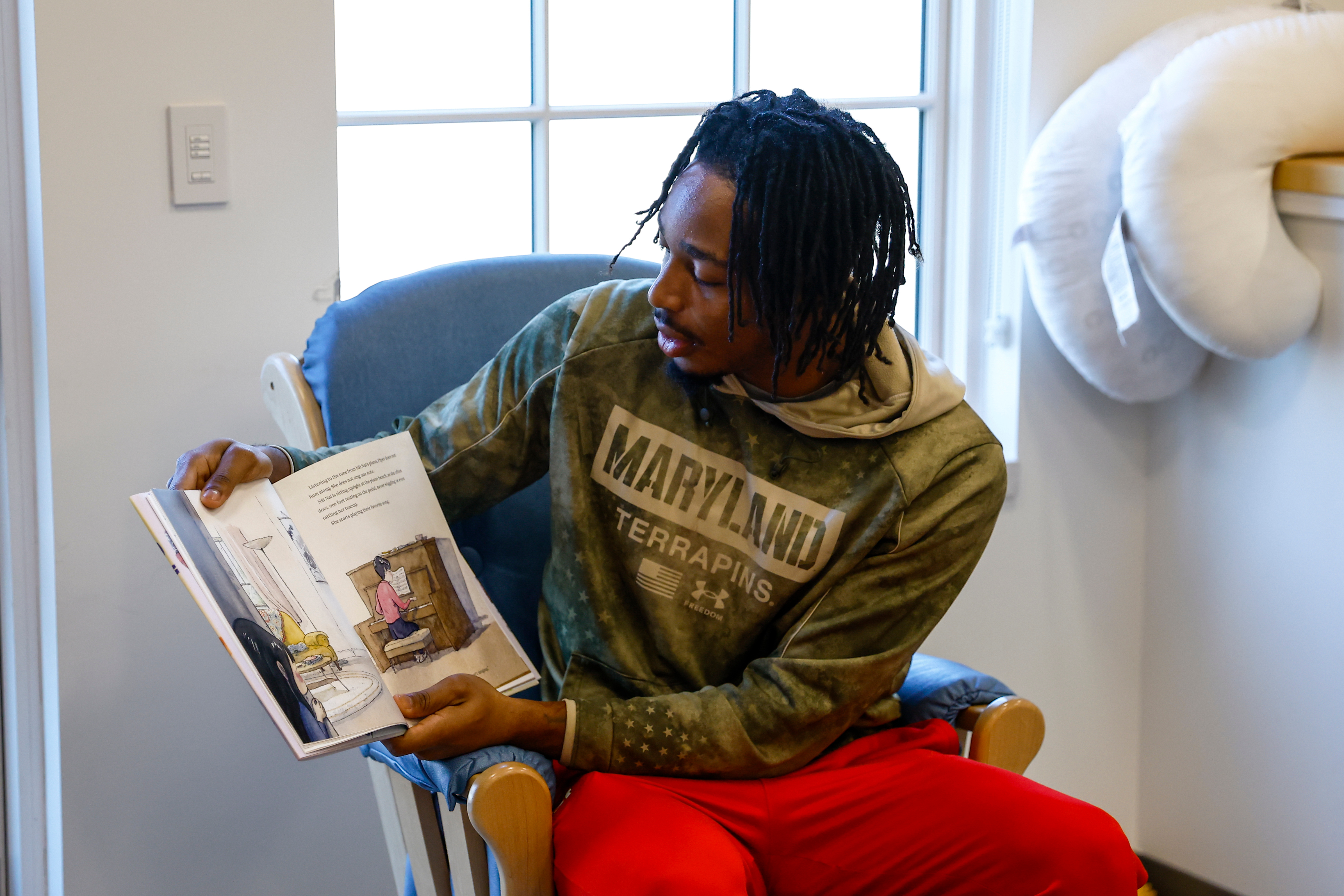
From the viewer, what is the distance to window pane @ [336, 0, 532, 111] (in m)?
1.64

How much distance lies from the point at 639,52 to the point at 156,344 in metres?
0.78

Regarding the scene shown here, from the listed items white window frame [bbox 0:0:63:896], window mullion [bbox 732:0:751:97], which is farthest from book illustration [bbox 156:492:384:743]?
window mullion [bbox 732:0:751:97]

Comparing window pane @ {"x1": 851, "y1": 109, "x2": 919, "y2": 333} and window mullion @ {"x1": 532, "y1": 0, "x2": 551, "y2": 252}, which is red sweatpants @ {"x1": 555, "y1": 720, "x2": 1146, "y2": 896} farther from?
window pane @ {"x1": 851, "y1": 109, "x2": 919, "y2": 333}

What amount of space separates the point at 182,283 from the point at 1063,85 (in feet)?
4.05

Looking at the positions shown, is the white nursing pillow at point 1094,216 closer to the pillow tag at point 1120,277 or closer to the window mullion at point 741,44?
the pillow tag at point 1120,277

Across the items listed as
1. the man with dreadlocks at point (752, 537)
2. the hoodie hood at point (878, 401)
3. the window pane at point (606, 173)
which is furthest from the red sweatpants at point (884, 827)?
the window pane at point (606, 173)

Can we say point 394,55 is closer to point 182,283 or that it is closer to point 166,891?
point 182,283

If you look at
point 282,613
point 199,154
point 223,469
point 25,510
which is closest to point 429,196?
point 199,154

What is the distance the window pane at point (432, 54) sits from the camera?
1645 millimetres

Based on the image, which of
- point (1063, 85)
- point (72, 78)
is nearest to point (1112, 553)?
point (1063, 85)

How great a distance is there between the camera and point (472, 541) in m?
1.40

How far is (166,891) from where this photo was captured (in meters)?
1.58

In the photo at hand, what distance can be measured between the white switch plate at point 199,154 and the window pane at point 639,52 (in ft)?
1.60

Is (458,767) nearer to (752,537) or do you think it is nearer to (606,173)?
(752,537)
